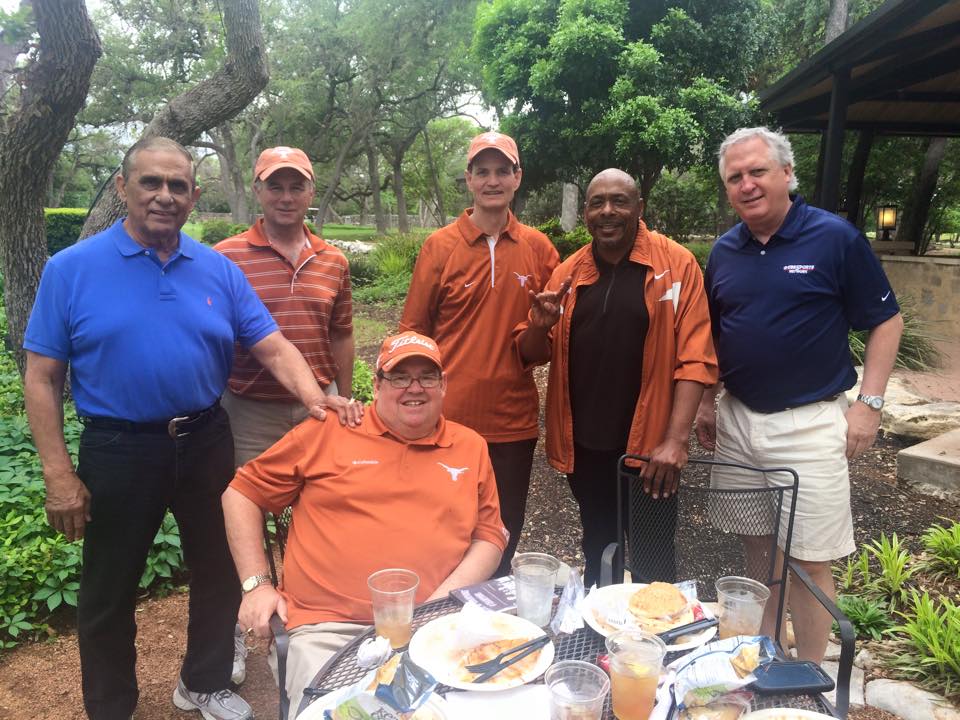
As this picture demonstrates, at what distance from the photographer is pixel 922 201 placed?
1286cm

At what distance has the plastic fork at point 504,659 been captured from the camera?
1471mm

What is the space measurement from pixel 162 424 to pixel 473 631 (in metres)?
1.42

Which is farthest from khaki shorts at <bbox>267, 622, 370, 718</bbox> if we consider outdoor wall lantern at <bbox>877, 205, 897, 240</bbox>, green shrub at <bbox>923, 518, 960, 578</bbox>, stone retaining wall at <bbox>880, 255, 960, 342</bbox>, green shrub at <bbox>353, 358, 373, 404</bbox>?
outdoor wall lantern at <bbox>877, 205, 897, 240</bbox>

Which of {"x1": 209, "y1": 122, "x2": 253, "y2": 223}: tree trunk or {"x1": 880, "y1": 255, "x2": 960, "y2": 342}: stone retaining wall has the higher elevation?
{"x1": 209, "y1": 122, "x2": 253, "y2": 223}: tree trunk

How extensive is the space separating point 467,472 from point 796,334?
4.37 ft

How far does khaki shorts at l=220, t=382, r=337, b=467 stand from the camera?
9.57ft

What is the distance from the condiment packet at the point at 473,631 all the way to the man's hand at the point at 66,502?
4.86 ft

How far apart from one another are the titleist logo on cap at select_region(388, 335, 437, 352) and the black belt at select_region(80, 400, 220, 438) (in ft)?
2.71

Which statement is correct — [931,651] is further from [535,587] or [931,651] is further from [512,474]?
[535,587]

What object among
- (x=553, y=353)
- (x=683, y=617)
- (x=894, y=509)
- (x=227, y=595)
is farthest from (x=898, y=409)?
(x=227, y=595)

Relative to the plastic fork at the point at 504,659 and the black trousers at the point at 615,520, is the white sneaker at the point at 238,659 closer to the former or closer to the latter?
the black trousers at the point at 615,520

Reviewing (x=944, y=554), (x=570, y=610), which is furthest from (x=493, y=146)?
(x=944, y=554)

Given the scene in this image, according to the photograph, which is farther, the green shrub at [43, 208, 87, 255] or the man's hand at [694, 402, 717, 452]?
the green shrub at [43, 208, 87, 255]

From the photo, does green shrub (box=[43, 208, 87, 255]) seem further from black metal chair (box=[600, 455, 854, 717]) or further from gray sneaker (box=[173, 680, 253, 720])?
black metal chair (box=[600, 455, 854, 717])
